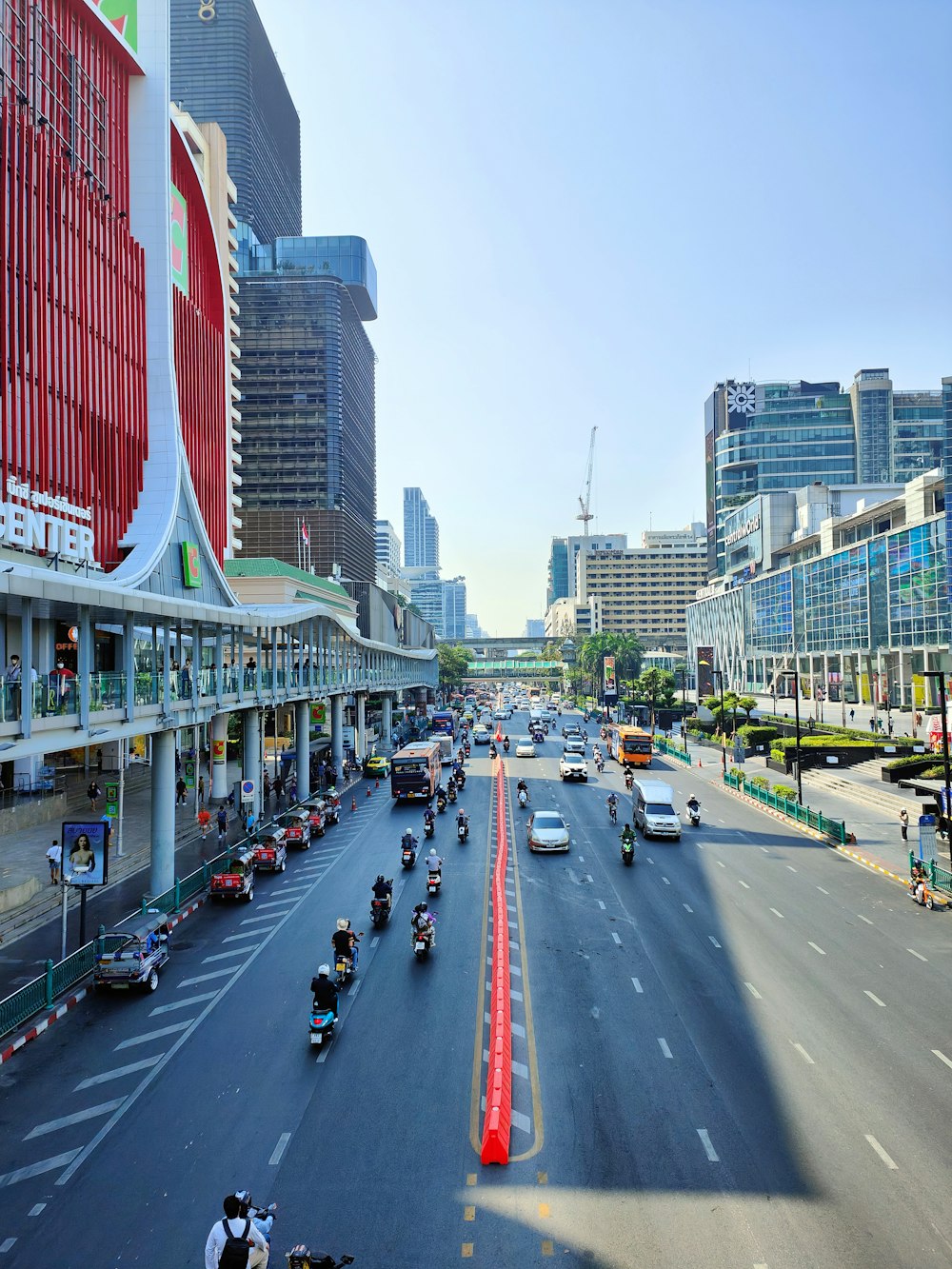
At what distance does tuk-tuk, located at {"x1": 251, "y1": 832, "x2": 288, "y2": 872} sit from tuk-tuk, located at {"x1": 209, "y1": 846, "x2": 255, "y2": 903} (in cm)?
230

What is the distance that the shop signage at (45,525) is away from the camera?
31370 mm

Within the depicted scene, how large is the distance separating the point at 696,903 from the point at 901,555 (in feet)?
206

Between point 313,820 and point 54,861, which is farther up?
point 54,861

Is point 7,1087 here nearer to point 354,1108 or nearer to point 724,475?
point 354,1108

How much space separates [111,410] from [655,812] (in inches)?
1241

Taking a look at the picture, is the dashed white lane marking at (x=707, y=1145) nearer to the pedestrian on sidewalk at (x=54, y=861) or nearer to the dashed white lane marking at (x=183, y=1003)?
the dashed white lane marking at (x=183, y=1003)

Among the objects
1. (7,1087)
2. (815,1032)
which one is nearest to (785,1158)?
(815,1032)

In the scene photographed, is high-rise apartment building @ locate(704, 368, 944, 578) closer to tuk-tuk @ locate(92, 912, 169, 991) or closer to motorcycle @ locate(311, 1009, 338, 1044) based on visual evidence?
tuk-tuk @ locate(92, 912, 169, 991)

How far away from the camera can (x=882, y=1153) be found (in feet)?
40.4

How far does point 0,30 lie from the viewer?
33.3 metres

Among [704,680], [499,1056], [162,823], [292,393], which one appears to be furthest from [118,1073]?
[292,393]

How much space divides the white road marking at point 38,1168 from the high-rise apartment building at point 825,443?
147m

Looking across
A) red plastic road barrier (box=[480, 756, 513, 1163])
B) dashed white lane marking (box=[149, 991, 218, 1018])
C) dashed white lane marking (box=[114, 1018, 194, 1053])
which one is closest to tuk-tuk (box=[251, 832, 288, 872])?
red plastic road barrier (box=[480, 756, 513, 1163])

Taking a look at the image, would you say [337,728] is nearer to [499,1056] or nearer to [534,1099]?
[499,1056]
